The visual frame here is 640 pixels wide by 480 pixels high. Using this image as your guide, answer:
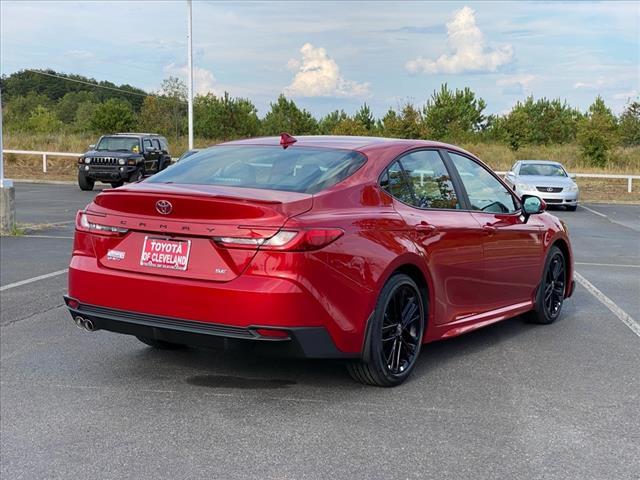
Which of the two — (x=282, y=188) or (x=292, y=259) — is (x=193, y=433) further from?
(x=282, y=188)

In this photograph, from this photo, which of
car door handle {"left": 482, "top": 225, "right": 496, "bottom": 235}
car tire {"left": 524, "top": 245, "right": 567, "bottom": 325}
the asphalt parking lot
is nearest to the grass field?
car tire {"left": 524, "top": 245, "right": 567, "bottom": 325}

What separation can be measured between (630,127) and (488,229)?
58806 millimetres

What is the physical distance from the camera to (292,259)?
4.36 meters

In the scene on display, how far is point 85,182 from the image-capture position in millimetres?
26750

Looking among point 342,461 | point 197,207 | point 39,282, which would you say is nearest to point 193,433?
point 342,461

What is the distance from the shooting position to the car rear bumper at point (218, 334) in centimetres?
440

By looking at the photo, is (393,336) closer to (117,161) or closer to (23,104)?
(117,161)

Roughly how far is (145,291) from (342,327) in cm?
115

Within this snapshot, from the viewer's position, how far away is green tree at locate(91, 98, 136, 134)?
163ft

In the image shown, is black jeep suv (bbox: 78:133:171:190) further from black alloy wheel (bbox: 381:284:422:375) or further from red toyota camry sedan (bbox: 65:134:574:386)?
black alloy wheel (bbox: 381:284:422:375)

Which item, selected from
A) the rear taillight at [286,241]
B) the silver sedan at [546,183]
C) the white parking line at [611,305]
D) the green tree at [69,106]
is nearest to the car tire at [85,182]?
the silver sedan at [546,183]

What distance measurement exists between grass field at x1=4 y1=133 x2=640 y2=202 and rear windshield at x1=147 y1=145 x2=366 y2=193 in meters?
25.2

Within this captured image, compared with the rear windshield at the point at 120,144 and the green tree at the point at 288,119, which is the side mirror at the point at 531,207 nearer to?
the rear windshield at the point at 120,144

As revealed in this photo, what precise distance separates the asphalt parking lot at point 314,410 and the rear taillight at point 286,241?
59cm
